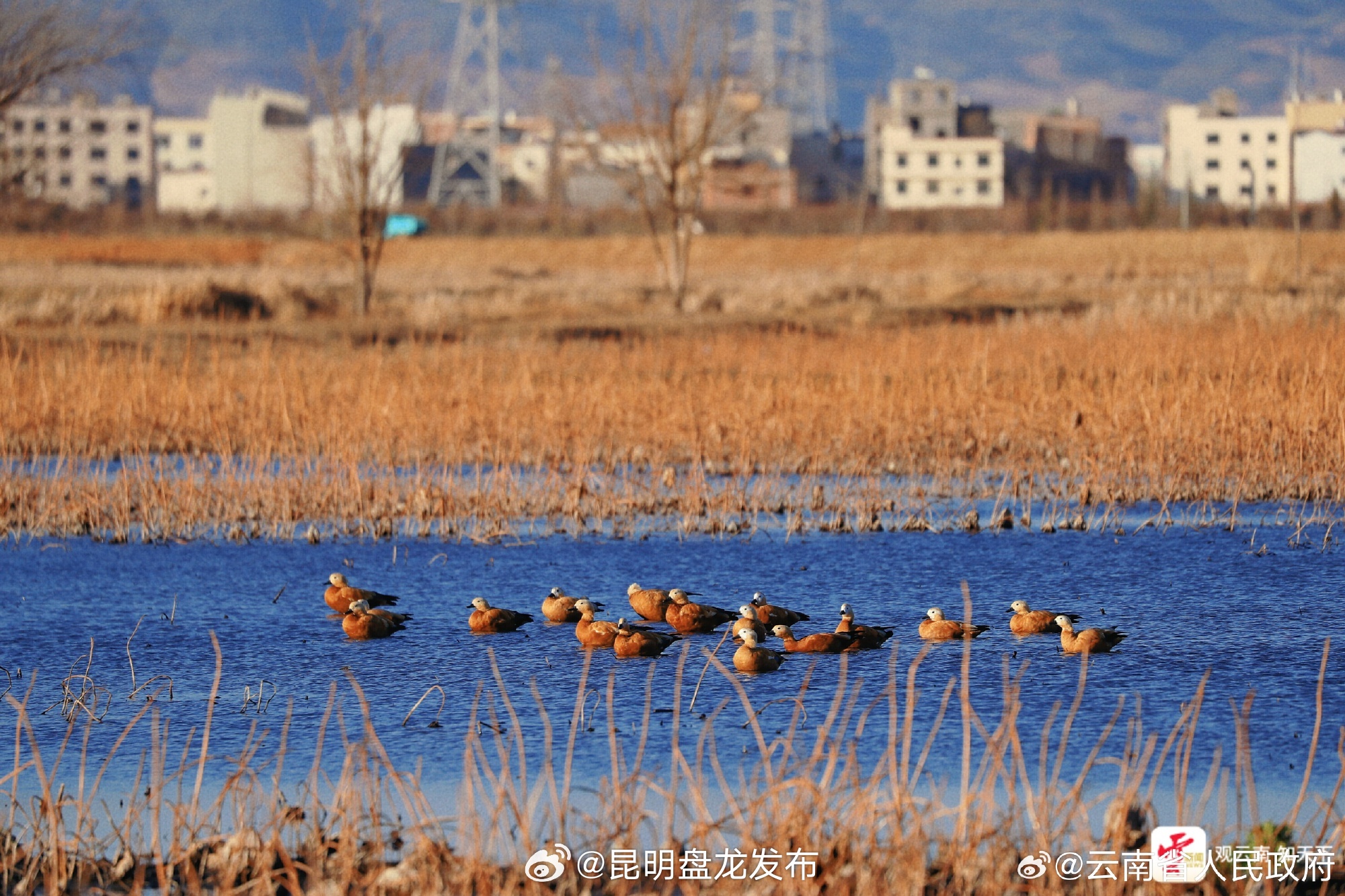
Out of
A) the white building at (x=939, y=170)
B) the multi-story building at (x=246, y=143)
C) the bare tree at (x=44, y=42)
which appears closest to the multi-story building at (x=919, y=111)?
the white building at (x=939, y=170)

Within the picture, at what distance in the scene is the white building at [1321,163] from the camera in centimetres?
9062

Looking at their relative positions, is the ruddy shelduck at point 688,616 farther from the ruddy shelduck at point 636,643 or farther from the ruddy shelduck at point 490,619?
the ruddy shelduck at point 490,619

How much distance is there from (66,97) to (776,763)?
2219cm

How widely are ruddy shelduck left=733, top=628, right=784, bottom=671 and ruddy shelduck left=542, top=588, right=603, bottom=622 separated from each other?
1.19 meters

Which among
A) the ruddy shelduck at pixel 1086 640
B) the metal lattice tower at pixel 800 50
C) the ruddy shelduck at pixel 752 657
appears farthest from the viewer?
the metal lattice tower at pixel 800 50

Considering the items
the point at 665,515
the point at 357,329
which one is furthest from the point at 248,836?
the point at 357,329

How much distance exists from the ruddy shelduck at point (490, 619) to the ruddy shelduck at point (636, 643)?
0.71 metres

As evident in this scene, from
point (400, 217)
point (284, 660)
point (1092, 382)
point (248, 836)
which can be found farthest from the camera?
point (400, 217)

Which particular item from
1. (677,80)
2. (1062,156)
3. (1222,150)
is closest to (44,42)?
(677,80)

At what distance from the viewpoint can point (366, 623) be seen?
25.0ft

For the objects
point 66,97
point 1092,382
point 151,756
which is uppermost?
point 66,97

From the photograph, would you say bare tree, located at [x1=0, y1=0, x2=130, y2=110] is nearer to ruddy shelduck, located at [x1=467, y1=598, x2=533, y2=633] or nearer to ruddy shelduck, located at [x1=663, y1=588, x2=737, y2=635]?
ruddy shelduck, located at [x1=467, y1=598, x2=533, y2=633]

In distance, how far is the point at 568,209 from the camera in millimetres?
76750

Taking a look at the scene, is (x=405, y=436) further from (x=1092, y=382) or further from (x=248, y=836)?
(x=248, y=836)
